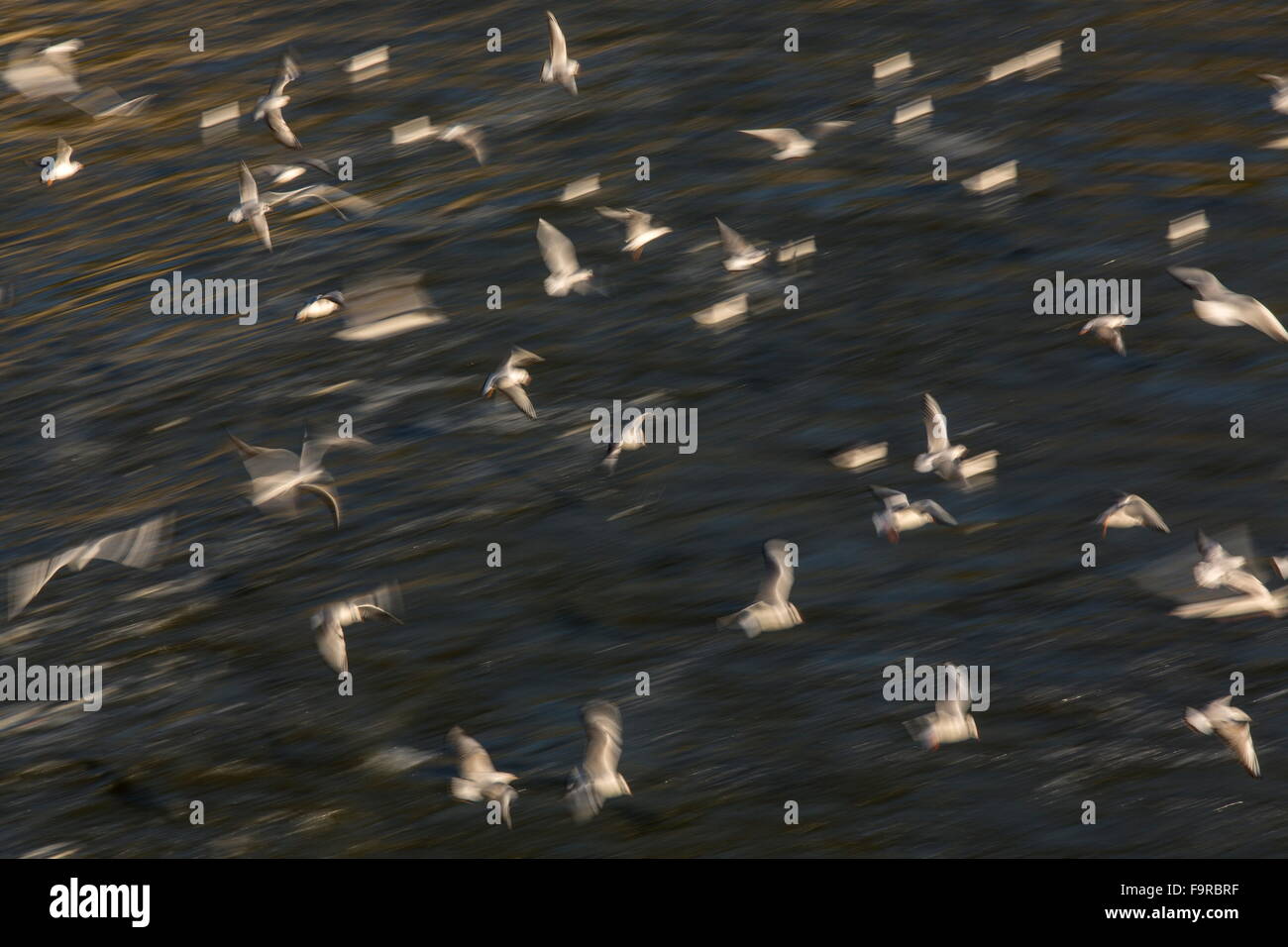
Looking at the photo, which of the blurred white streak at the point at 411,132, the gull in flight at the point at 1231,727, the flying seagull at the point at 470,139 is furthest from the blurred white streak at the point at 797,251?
the gull in flight at the point at 1231,727

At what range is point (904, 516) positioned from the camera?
11516 mm

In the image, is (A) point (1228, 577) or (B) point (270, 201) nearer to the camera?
(A) point (1228, 577)

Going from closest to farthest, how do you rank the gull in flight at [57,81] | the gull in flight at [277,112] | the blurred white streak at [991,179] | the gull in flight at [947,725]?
the gull in flight at [947,725], the blurred white streak at [991,179], the gull in flight at [277,112], the gull in flight at [57,81]

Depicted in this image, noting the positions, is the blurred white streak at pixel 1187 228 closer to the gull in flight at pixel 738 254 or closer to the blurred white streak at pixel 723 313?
the gull in flight at pixel 738 254

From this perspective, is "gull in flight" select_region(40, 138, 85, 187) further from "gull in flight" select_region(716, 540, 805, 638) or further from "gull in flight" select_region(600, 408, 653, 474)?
"gull in flight" select_region(716, 540, 805, 638)

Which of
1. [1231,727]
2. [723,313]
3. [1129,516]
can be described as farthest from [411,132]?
[1231,727]

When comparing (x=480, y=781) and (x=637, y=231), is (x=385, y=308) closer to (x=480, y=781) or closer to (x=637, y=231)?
(x=637, y=231)

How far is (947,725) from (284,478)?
17.1 feet

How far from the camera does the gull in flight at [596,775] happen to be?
9.63 m

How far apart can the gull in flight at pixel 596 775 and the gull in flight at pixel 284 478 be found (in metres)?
3.35

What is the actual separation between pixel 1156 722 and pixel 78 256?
447 inches

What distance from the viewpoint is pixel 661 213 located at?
16.0 metres

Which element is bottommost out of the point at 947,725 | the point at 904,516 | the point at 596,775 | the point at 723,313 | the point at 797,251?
the point at 596,775
